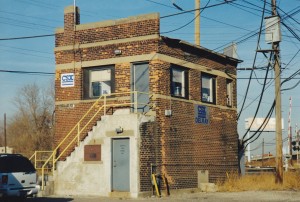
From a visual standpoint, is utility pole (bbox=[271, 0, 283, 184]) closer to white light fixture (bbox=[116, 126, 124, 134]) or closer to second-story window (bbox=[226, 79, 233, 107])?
second-story window (bbox=[226, 79, 233, 107])

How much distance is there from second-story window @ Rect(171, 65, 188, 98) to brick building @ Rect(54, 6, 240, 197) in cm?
5

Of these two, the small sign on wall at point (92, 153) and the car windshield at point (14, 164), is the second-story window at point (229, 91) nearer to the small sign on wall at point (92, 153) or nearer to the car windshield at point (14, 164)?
the small sign on wall at point (92, 153)

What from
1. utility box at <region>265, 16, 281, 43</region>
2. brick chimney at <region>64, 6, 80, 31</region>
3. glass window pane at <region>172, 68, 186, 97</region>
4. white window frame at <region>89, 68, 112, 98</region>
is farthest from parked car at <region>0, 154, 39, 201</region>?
utility box at <region>265, 16, 281, 43</region>

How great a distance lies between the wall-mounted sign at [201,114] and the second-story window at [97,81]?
4311 millimetres

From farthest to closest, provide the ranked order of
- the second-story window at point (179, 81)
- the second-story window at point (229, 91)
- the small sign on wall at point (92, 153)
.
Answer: the second-story window at point (229, 91) → the second-story window at point (179, 81) → the small sign on wall at point (92, 153)

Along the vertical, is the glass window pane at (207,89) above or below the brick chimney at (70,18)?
below

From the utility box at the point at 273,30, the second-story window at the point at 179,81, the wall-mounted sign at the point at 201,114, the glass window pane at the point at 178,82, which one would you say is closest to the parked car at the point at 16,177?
the second-story window at the point at 179,81

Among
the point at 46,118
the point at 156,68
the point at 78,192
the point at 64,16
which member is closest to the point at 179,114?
the point at 156,68

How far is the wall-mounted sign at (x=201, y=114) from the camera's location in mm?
22766

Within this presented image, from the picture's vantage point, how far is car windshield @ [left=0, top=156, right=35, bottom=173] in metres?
15.6

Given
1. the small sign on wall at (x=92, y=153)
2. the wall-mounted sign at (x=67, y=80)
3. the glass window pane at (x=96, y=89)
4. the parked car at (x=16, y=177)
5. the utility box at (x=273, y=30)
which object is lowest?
the parked car at (x=16, y=177)

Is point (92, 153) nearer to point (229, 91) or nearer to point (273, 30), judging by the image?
point (229, 91)

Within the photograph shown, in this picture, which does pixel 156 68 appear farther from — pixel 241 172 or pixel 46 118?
pixel 46 118

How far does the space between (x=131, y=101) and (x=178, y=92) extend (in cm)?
243
